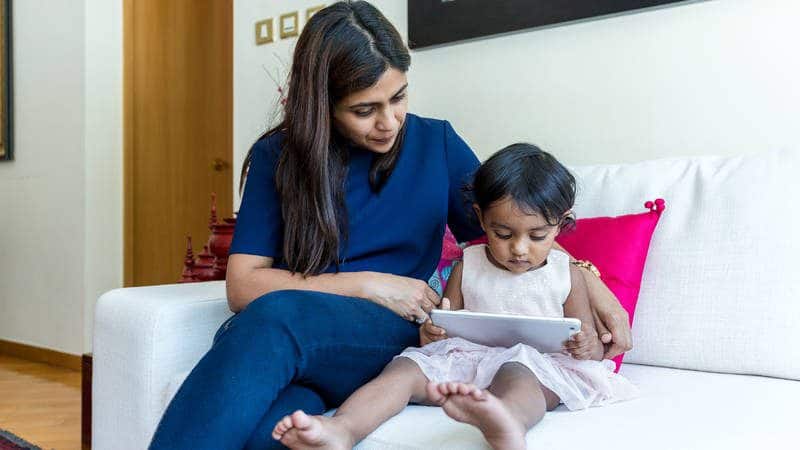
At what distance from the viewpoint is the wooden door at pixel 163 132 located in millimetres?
3570

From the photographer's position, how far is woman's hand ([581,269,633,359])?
1.18m

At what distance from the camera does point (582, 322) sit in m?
1.21

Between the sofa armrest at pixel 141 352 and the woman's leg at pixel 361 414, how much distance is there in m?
0.43

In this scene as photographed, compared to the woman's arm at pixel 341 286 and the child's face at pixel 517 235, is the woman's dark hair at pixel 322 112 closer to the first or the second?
the woman's arm at pixel 341 286

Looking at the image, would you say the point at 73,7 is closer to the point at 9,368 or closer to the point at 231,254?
the point at 9,368

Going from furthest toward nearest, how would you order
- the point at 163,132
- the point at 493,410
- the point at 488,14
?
the point at 163,132 → the point at 488,14 → the point at 493,410

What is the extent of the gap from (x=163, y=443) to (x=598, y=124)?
133cm

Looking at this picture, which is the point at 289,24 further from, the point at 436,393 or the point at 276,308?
the point at 436,393

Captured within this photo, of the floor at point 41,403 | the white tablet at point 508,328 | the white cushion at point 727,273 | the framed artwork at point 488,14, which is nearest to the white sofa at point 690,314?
the white cushion at point 727,273

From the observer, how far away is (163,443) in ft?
3.15

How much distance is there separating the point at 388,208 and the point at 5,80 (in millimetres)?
3151

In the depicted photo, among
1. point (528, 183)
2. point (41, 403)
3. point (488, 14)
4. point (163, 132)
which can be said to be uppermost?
point (488, 14)

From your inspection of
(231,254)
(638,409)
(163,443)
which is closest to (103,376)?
(231,254)

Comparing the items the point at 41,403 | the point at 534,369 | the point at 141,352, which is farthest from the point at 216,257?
the point at 534,369
